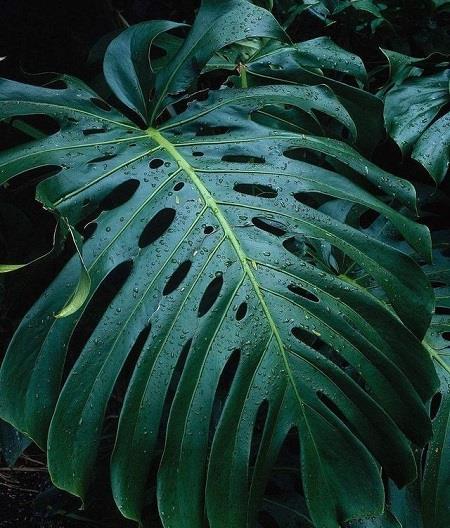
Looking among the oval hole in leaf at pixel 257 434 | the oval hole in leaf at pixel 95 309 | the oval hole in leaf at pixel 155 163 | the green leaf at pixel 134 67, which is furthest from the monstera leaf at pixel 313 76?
the oval hole in leaf at pixel 257 434

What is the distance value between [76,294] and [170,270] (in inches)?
7.3

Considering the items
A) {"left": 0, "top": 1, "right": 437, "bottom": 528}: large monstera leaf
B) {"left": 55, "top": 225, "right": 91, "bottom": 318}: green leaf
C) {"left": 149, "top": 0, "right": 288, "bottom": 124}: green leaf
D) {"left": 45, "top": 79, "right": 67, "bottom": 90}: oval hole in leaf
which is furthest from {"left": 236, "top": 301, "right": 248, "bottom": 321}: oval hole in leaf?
{"left": 45, "top": 79, "right": 67, "bottom": 90}: oval hole in leaf

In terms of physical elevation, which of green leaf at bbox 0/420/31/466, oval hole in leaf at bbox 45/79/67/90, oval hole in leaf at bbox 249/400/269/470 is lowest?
oval hole in leaf at bbox 249/400/269/470

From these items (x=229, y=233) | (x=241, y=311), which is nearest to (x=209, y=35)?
(x=229, y=233)

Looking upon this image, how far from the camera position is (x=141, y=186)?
103 cm

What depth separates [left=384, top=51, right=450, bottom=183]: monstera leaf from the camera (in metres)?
1.37

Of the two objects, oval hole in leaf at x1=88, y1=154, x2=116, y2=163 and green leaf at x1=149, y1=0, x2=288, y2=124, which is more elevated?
green leaf at x1=149, y1=0, x2=288, y2=124

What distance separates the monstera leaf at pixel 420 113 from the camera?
1.37 meters

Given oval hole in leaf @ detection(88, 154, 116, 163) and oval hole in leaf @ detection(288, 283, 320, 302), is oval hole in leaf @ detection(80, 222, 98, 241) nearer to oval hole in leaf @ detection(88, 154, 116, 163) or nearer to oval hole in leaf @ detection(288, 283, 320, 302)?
oval hole in leaf @ detection(88, 154, 116, 163)

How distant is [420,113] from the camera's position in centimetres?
146

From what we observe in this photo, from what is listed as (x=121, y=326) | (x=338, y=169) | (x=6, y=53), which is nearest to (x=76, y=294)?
(x=121, y=326)

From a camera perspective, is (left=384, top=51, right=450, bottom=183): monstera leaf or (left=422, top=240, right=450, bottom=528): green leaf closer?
(left=422, top=240, right=450, bottom=528): green leaf

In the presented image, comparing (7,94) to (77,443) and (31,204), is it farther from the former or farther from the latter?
(77,443)

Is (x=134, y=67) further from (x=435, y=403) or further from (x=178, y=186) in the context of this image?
(x=435, y=403)
